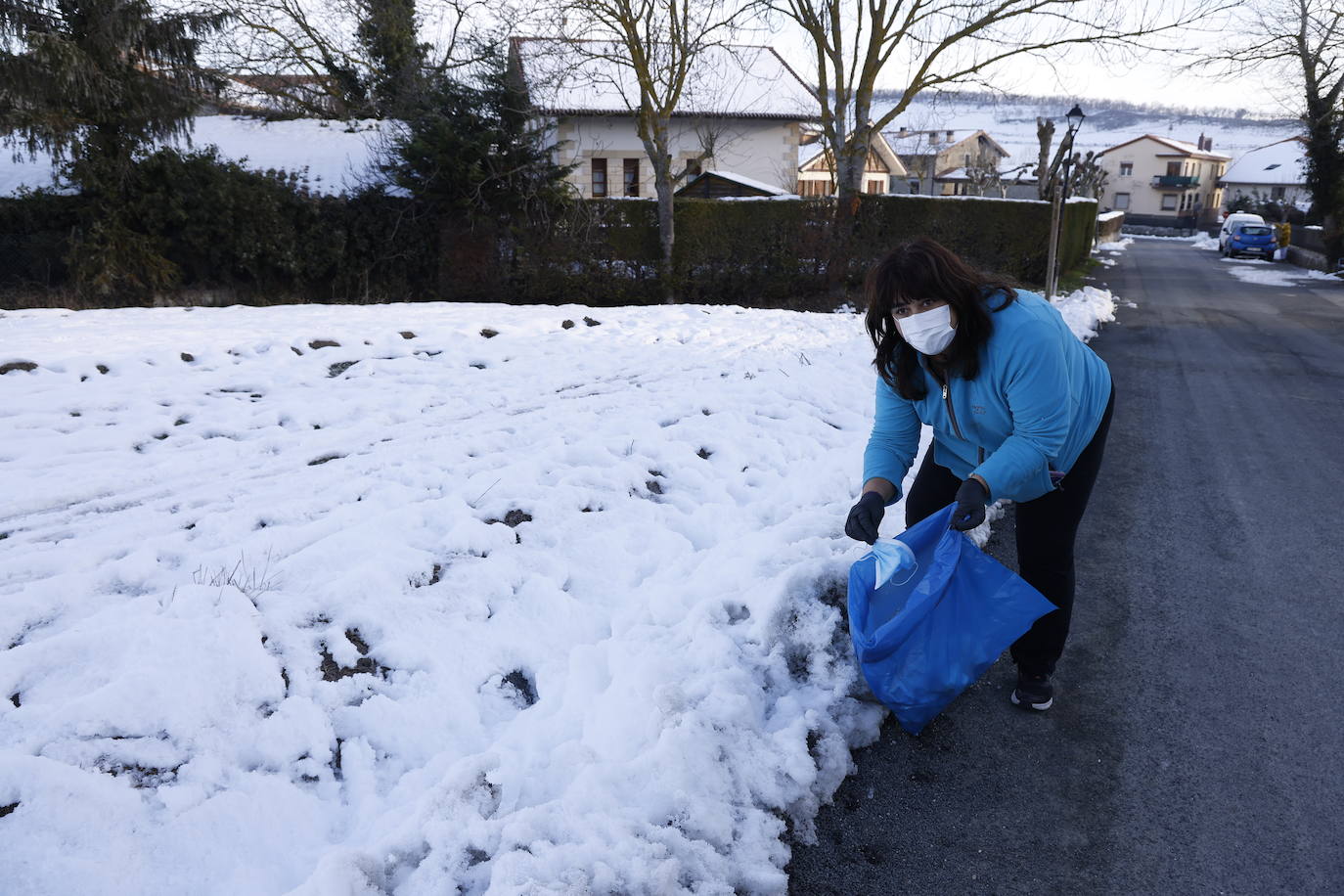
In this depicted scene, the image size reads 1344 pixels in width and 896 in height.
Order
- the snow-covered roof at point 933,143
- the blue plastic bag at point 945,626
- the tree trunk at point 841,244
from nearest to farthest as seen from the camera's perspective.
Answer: the blue plastic bag at point 945,626 → the tree trunk at point 841,244 → the snow-covered roof at point 933,143

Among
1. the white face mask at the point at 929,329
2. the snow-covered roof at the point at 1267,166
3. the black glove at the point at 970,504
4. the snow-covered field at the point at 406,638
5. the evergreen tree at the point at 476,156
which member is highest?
the snow-covered roof at the point at 1267,166

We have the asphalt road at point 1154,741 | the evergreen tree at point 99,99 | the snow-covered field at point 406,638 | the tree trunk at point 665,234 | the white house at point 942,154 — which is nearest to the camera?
the snow-covered field at point 406,638

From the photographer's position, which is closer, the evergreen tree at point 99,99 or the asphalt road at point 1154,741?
the asphalt road at point 1154,741

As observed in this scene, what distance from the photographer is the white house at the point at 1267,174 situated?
238ft

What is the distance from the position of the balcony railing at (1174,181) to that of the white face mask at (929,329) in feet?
280

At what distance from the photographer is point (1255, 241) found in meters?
31.5

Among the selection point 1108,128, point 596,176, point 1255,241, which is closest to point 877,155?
point 1255,241

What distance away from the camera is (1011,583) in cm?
276

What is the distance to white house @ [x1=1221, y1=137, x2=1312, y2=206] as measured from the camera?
238 ft

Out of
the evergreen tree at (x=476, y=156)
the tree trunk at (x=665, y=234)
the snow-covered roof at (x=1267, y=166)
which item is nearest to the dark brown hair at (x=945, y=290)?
the evergreen tree at (x=476, y=156)

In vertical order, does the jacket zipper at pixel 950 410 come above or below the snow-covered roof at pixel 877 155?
below

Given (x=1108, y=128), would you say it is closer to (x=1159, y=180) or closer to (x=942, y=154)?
(x=1159, y=180)

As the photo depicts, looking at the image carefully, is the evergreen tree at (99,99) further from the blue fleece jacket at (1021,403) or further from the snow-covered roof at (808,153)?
Result: the snow-covered roof at (808,153)

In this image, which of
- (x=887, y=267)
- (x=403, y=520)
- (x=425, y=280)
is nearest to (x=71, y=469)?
(x=403, y=520)
